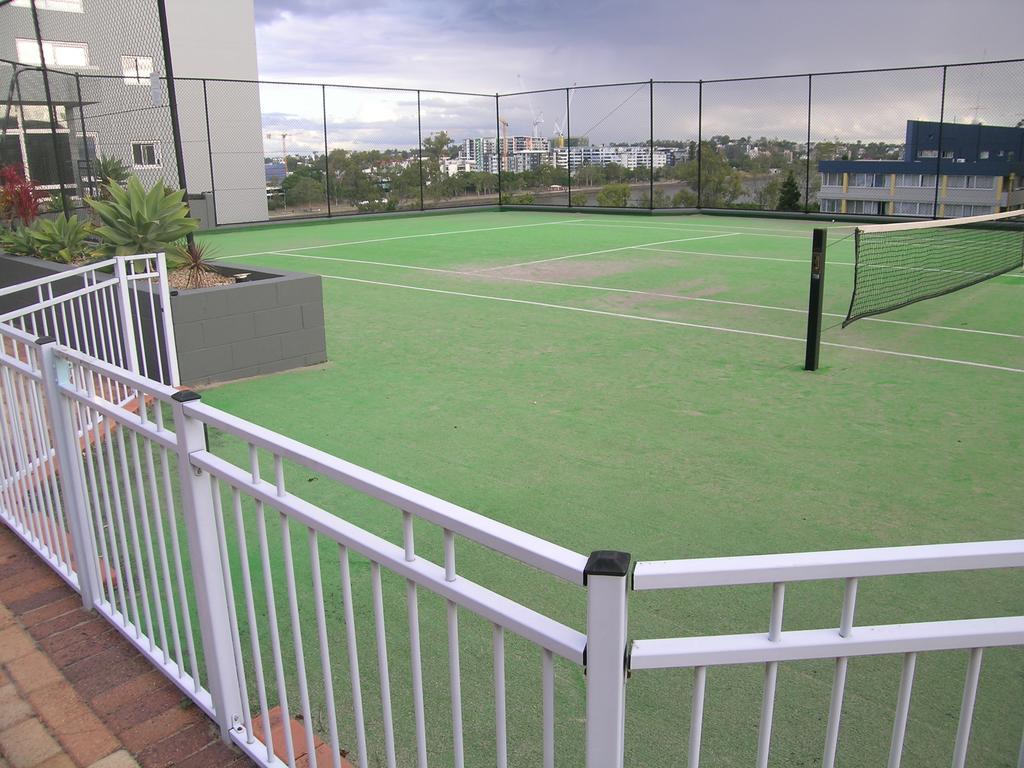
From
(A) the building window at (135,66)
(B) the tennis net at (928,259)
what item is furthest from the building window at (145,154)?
(B) the tennis net at (928,259)

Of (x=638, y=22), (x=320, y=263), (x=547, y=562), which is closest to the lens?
(x=547, y=562)

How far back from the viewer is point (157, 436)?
9.98 ft

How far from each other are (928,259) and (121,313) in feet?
41.8

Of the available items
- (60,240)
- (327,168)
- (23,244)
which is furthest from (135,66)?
(327,168)

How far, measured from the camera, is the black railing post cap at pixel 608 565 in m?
1.54

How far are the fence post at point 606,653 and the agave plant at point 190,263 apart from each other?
7566 millimetres

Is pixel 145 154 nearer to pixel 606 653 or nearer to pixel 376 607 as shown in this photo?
pixel 376 607

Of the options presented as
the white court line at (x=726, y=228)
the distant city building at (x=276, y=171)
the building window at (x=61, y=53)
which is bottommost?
the white court line at (x=726, y=228)

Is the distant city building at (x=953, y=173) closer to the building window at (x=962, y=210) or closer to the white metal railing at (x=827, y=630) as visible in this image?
the building window at (x=962, y=210)

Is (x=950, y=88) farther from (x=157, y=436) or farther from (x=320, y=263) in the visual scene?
(x=157, y=436)

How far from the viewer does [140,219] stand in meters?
8.12

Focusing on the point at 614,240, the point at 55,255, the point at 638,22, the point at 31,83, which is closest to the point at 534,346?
the point at 55,255

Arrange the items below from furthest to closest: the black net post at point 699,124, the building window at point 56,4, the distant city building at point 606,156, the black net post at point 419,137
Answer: the black net post at point 419,137
the distant city building at point 606,156
the black net post at point 699,124
the building window at point 56,4

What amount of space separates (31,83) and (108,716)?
1744cm
